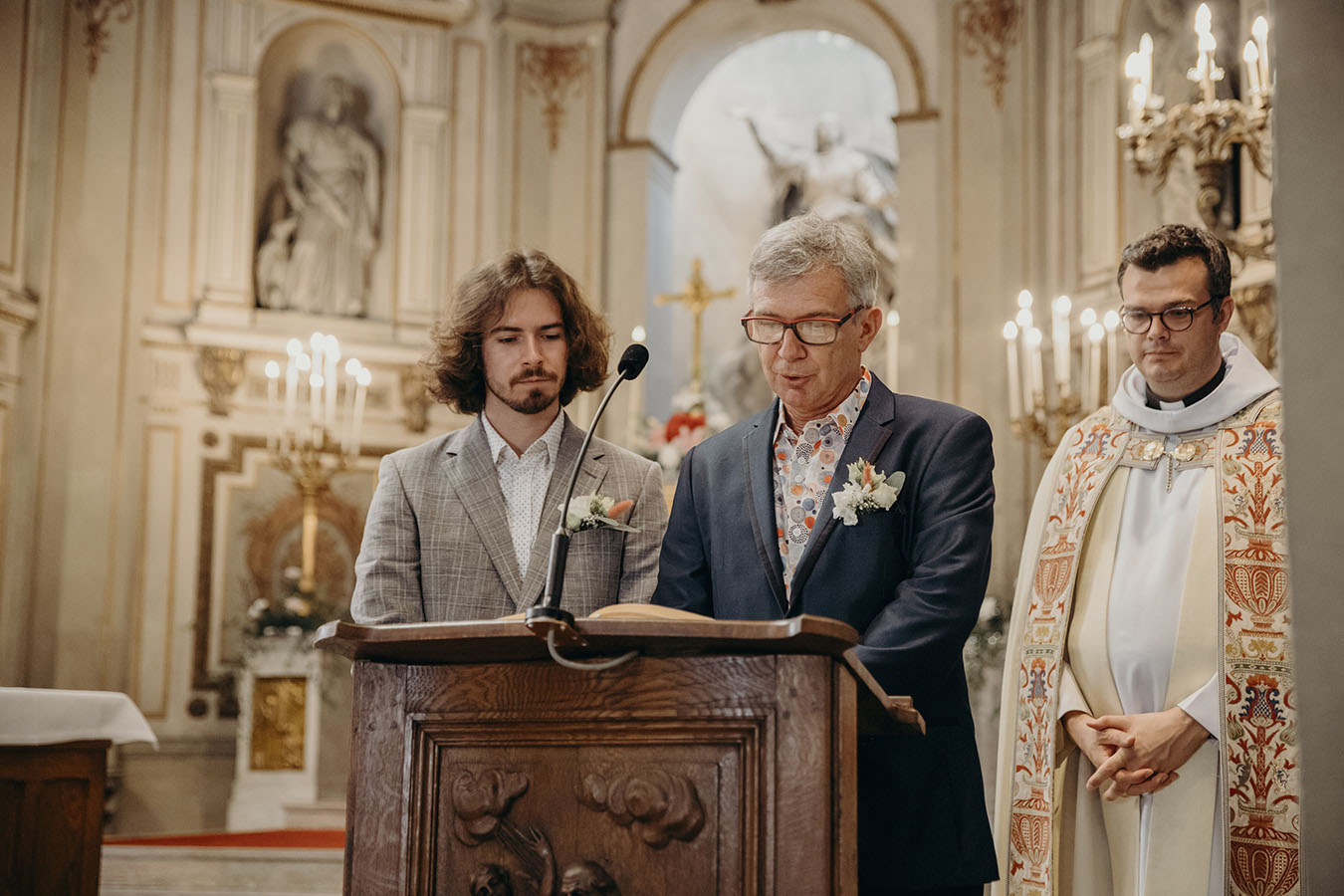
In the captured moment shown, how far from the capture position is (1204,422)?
115 inches

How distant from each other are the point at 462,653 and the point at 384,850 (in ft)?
0.91

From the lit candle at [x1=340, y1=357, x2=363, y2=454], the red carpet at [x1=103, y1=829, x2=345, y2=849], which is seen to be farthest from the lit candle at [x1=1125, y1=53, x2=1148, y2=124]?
the lit candle at [x1=340, y1=357, x2=363, y2=454]

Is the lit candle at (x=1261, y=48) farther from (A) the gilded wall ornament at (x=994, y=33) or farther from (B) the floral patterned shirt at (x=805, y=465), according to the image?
(A) the gilded wall ornament at (x=994, y=33)

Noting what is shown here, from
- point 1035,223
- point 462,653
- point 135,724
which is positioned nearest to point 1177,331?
point 462,653

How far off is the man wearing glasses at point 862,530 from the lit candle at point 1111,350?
308 centimetres

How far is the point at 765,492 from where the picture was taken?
7.86 feet

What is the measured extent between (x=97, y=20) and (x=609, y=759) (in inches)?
276

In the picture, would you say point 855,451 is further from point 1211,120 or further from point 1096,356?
point 1096,356

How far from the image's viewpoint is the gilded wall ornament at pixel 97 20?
763cm

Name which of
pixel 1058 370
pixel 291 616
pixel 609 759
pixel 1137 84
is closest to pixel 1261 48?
pixel 1137 84

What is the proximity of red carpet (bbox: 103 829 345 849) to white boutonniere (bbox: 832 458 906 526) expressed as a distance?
404 centimetres

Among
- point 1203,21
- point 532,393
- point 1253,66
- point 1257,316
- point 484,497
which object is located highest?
point 1203,21

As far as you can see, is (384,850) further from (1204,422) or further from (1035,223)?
(1035,223)

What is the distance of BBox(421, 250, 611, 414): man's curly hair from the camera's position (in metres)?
2.77
